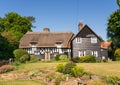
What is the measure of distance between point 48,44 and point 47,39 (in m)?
1.62

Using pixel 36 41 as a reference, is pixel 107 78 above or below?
below

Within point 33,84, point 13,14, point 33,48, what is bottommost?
point 33,84

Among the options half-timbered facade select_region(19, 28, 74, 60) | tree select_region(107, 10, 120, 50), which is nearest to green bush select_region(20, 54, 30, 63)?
half-timbered facade select_region(19, 28, 74, 60)

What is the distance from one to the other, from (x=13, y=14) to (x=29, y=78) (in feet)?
191

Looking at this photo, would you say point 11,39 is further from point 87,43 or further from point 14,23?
point 87,43

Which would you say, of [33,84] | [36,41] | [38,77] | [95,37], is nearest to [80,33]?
[95,37]

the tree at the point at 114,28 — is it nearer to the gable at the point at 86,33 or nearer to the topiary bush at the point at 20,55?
the gable at the point at 86,33

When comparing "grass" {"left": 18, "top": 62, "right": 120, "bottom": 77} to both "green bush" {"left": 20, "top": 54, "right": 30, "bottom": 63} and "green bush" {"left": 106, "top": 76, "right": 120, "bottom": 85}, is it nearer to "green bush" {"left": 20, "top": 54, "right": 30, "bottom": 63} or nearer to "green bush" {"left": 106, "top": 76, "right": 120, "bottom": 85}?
"green bush" {"left": 106, "top": 76, "right": 120, "bottom": 85}

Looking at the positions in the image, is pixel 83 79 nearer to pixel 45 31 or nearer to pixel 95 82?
pixel 95 82

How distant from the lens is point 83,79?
88.8 ft

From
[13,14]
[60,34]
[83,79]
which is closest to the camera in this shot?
[83,79]

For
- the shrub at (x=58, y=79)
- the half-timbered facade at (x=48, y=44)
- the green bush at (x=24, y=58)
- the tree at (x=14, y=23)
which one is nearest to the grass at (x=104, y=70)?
the shrub at (x=58, y=79)

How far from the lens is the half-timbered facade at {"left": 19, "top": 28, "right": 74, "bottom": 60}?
204 ft

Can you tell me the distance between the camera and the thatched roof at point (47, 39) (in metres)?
62.5
